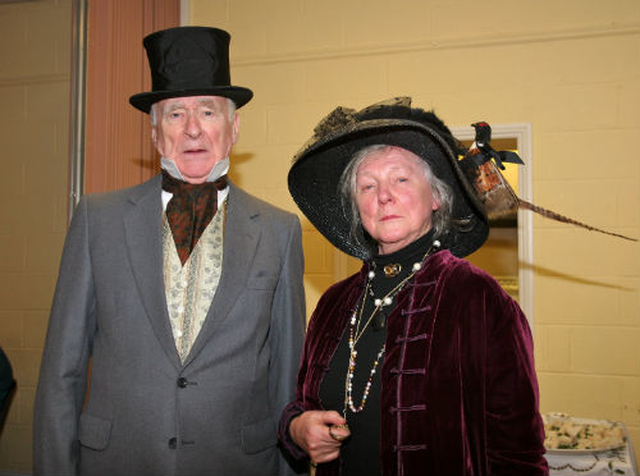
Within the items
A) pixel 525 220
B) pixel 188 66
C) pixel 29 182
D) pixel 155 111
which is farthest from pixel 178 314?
pixel 525 220

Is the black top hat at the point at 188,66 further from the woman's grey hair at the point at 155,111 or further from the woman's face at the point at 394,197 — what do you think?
the woman's face at the point at 394,197

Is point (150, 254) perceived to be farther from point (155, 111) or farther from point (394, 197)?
point (394, 197)

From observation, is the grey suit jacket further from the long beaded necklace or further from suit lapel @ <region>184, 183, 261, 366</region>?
the long beaded necklace

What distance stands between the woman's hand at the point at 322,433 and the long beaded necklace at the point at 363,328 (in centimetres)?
5

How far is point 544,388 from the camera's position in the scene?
3051 millimetres

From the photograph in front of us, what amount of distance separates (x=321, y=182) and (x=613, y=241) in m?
1.89

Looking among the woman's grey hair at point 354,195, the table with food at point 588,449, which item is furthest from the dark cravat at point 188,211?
the table with food at point 588,449

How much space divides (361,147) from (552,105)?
6.05 ft

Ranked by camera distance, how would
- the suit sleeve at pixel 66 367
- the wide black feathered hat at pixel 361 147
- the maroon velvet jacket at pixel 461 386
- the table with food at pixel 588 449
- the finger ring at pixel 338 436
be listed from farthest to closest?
1. the table with food at pixel 588 449
2. the suit sleeve at pixel 66 367
3. the wide black feathered hat at pixel 361 147
4. the finger ring at pixel 338 436
5. the maroon velvet jacket at pixel 461 386

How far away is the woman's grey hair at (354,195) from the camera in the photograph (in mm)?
1536

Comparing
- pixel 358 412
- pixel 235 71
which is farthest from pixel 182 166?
pixel 235 71

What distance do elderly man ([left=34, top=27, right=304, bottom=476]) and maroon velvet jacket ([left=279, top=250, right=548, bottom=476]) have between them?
1.51ft

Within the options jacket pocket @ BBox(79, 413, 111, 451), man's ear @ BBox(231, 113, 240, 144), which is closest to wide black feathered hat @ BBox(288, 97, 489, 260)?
man's ear @ BBox(231, 113, 240, 144)

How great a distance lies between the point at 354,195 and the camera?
1637mm
